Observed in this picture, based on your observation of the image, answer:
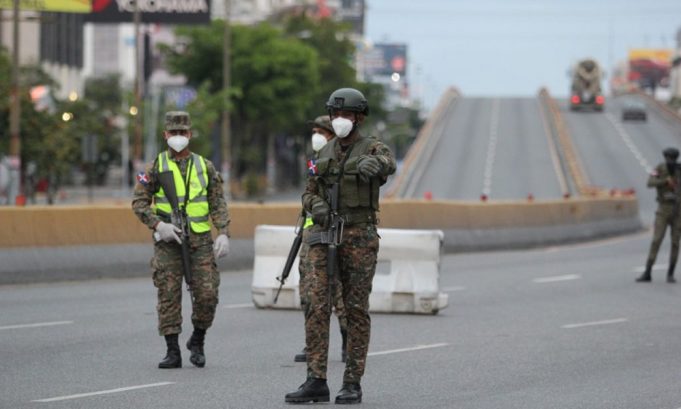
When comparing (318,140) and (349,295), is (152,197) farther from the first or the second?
(349,295)

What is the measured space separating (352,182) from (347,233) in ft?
1.02

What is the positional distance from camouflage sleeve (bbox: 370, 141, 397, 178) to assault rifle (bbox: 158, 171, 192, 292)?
2289 millimetres

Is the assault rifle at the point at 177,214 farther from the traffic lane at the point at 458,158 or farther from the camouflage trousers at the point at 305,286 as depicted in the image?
the traffic lane at the point at 458,158

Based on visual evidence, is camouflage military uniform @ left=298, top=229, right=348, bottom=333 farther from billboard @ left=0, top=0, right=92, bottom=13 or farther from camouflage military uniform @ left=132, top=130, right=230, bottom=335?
billboard @ left=0, top=0, right=92, bottom=13

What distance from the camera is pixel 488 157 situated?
78.2 m

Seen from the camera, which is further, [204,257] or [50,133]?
[50,133]

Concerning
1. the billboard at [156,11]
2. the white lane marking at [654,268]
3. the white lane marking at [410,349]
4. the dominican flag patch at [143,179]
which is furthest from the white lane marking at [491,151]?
the dominican flag patch at [143,179]

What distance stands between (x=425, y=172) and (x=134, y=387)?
6193cm

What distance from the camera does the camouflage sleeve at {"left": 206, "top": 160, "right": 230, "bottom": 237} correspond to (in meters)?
11.7

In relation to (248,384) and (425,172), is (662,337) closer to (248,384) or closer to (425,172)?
(248,384)

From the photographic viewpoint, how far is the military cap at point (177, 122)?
11469mm

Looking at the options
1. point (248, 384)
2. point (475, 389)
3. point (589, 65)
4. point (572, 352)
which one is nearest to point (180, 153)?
point (248, 384)

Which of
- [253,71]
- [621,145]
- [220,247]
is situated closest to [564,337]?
[220,247]

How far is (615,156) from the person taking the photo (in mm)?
78688
